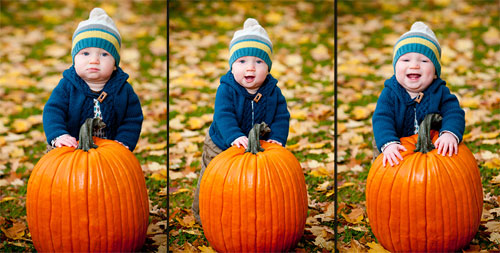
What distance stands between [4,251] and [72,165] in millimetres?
1155

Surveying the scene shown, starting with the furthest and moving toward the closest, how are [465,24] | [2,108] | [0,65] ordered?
1. [465,24]
2. [0,65]
3. [2,108]

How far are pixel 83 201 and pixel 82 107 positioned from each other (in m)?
0.76

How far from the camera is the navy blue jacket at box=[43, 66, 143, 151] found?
15.6ft

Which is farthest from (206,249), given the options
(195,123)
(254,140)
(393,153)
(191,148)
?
(195,123)

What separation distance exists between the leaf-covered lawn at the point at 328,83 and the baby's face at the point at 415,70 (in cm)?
122

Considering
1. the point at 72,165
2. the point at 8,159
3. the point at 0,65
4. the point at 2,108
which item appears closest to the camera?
the point at 72,165

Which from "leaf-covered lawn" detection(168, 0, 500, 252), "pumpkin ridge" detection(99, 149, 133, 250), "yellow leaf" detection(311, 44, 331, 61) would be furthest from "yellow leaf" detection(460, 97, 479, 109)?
"pumpkin ridge" detection(99, 149, 133, 250)

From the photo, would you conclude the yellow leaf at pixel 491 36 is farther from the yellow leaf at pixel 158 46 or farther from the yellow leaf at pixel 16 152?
the yellow leaf at pixel 16 152

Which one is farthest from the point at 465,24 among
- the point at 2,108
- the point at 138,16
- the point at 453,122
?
the point at 2,108

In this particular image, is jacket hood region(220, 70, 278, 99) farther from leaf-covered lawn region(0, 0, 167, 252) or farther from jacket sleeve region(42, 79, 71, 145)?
leaf-covered lawn region(0, 0, 167, 252)

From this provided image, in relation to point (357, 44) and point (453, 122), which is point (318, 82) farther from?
point (453, 122)

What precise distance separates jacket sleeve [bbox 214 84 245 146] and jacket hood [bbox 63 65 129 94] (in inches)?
28.2

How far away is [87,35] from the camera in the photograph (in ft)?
15.6

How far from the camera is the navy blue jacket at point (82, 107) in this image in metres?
4.77
